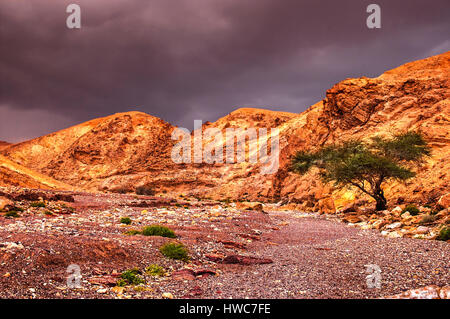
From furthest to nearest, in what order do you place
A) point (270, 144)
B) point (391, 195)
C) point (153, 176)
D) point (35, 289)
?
point (153, 176), point (270, 144), point (391, 195), point (35, 289)

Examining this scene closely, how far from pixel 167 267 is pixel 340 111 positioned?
4792 cm

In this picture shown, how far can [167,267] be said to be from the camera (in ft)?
26.2

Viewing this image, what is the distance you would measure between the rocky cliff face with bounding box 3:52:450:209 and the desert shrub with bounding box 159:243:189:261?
66.0 feet

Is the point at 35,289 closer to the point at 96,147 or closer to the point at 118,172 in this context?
the point at 118,172

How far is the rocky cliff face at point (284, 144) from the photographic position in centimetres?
3328

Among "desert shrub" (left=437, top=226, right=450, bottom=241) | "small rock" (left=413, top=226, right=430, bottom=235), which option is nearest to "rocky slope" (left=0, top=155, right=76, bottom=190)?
"small rock" (left=413, top=226, right=430, bottom=235)

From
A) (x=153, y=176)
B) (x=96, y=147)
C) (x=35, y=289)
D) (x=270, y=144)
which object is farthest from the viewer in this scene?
(x=96, y=147)

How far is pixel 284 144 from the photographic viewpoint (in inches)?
2329

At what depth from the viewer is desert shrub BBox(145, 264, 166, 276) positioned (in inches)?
289

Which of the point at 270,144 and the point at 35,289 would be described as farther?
the point at 270,144

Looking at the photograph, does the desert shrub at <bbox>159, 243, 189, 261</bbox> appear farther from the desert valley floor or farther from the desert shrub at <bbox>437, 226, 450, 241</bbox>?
the desert shrub at <bbox>437, 226, 450, 241</bbox>

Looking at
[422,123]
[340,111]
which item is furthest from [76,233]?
[340,111]

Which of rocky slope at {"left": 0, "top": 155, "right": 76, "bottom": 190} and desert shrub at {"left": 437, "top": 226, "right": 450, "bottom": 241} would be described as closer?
desert shrub at {"left": 437, "top": 226, "right": 450, "bottom": 241}

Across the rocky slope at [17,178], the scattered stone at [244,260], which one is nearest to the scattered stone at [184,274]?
the scattered stone at [244,260]
